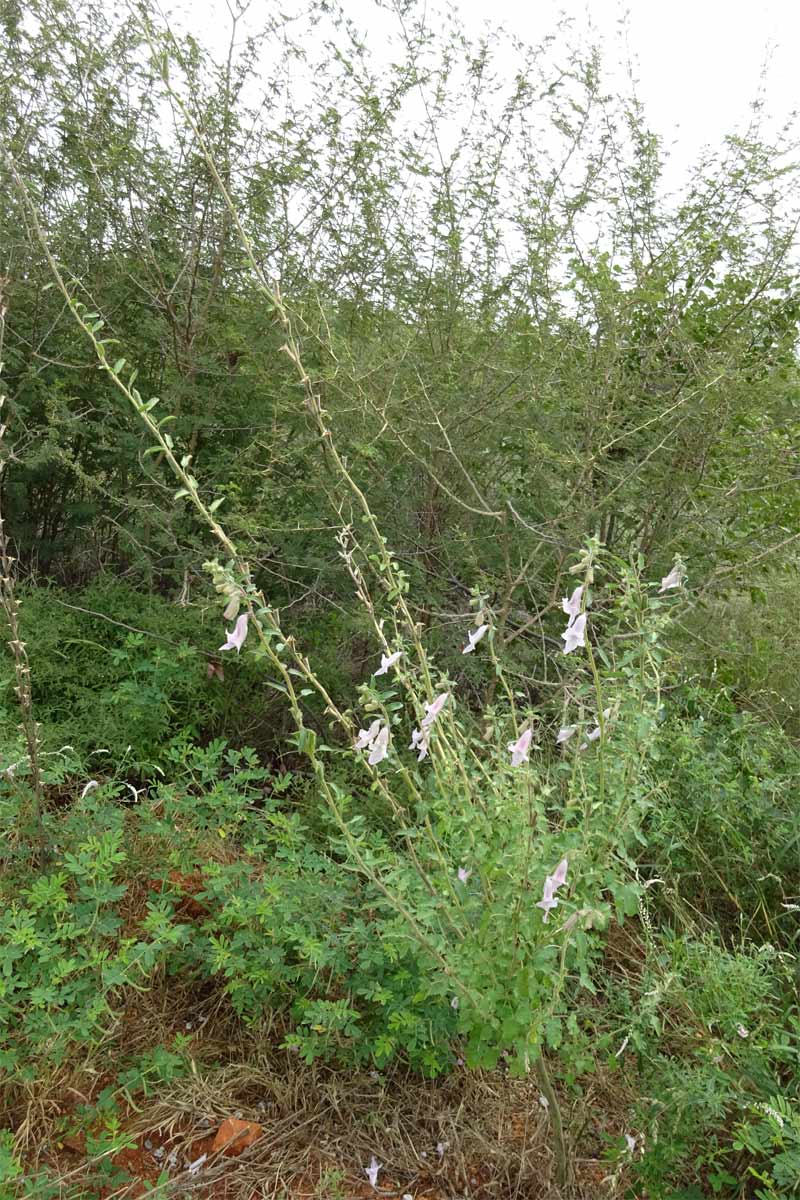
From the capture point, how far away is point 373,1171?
6.37 ft

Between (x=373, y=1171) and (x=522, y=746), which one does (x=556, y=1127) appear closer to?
(x=373, y=1171)

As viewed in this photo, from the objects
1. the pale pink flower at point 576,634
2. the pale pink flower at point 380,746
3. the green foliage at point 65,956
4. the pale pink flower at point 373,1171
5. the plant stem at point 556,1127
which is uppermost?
the pale pink flower at point 576,634

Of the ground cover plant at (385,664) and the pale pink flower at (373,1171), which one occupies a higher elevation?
the ground cover plant at (385,664)

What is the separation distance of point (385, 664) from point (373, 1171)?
4.12 ft

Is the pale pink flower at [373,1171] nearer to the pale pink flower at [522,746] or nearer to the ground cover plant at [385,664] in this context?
the ground cover plant at [385,664]

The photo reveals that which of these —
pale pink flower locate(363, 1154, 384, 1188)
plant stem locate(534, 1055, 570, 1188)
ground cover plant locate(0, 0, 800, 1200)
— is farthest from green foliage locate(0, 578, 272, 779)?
plant stem locate(534, 1055, 570, 1188)

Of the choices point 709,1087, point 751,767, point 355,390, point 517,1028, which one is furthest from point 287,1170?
point 355,390

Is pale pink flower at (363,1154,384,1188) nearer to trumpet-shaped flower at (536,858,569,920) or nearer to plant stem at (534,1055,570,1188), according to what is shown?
plant stem at (534,1055,570,1188)

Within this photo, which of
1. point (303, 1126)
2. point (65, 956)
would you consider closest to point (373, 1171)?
point (303, 1126)

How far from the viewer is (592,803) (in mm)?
1672

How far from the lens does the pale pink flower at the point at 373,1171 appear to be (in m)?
1.93

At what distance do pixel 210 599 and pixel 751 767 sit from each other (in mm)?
2169

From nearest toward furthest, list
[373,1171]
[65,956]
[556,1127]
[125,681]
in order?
[556,1127] → [373,1171] → [65,956] → [125,681]

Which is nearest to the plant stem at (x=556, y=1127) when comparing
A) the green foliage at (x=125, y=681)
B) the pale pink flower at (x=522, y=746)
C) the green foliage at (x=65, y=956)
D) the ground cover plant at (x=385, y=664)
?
the ground cover plant at (x=385, y=664)
